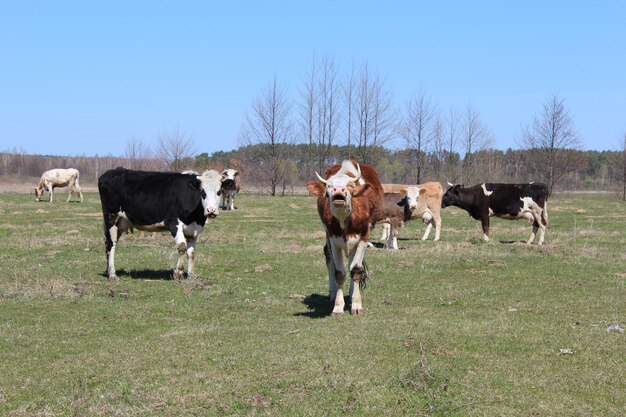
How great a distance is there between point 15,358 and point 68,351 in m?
0.66

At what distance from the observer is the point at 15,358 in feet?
32.4

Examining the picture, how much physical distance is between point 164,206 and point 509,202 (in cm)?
1383

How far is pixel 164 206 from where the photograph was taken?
16.5 metres

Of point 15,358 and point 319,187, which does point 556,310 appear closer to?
point 319,187

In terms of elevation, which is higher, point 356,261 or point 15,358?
point 356,261

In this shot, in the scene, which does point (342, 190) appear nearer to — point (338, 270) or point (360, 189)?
point (360, 189)

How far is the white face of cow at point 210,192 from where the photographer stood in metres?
16.2

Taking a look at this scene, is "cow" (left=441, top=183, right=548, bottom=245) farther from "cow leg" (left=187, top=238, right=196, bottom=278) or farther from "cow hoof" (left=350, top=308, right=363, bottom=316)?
"cow hoof" (left=350, top=308, right=363, bottom=316)

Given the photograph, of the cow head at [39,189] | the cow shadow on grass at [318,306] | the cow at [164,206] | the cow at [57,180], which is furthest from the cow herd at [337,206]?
the cow head at [39,189]

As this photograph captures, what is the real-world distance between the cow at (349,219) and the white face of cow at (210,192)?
4.35 metres

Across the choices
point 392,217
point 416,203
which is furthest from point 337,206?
point 416,203

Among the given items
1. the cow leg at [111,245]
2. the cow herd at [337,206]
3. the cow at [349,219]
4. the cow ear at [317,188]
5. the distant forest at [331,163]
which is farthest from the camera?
the distant forest at [331,163]

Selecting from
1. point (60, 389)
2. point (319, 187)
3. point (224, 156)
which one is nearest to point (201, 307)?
point (319, 187)

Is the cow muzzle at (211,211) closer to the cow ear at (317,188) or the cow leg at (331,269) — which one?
the cow leg at (331,269)
